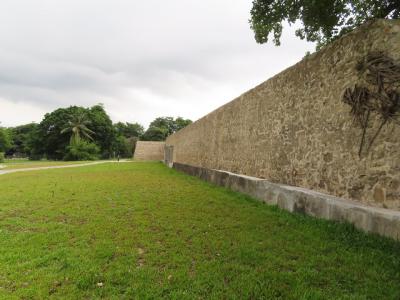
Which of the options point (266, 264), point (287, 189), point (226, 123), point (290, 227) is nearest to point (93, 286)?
point (266, 264)

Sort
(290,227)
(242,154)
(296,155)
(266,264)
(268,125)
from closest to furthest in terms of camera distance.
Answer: (266,264) < (290,227) < (296,155) < (268,125) < (242,154)

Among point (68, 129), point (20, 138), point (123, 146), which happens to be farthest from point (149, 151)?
point (20, 138)

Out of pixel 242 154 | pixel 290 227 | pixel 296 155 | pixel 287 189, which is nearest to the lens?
pixel 290 227

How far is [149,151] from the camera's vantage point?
132ft

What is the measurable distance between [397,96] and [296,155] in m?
2.52

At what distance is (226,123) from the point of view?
10.8m

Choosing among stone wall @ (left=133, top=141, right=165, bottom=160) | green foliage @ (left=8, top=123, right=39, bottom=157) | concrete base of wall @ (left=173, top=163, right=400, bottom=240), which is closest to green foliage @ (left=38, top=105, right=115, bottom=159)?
stone wall @ (left=133, top=141, right=165, bottom=160)

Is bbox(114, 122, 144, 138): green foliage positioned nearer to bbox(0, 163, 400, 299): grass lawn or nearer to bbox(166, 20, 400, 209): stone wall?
bbox(166, 20, 400, 209): stone wall

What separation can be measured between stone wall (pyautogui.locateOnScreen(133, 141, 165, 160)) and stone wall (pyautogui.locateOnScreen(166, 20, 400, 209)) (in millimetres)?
32058

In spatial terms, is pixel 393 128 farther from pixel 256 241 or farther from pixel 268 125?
pixel 268 125

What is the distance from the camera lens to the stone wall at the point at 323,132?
3.77 metres

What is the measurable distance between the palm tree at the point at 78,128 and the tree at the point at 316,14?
4082 cm

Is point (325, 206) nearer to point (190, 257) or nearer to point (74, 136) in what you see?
point (190, 257)

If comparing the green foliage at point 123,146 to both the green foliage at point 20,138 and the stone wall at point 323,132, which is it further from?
the stone wall at point 323,132
